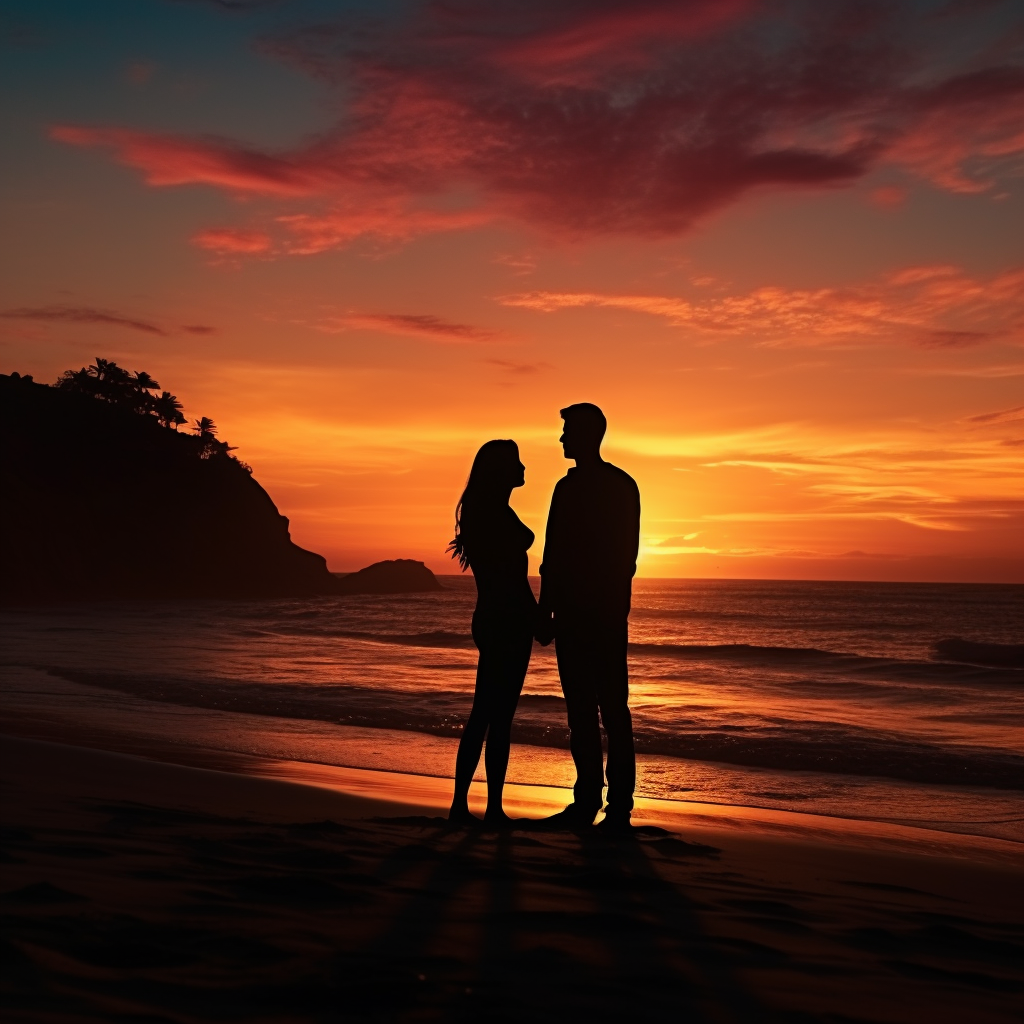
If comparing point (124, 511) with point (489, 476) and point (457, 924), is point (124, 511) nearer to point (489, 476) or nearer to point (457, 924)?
point (489, 476)

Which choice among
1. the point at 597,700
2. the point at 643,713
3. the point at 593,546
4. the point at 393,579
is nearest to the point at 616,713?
the point at 597,700

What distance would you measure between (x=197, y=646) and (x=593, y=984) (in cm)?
2385

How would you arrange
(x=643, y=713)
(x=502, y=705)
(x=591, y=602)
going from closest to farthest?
(x=502, y=705)
(x=591, y=602)
(x=643, y=713)

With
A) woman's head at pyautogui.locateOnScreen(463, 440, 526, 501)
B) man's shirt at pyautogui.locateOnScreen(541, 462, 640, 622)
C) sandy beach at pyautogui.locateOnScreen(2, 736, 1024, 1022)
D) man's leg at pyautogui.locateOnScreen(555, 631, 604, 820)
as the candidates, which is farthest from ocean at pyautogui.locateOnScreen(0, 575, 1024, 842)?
woman's head at pyautogui.locateOnScreen(463, 440, 526, 501)

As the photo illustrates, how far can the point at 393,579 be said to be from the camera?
11144 cm

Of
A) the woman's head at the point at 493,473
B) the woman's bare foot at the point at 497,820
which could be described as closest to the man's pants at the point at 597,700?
the woman's bare foot at the point at 497,820

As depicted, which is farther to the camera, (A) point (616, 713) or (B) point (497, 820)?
(A) point (616, 713)

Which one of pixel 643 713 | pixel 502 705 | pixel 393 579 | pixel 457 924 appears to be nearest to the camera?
pixel 457 924

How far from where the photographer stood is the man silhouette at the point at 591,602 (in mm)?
5695

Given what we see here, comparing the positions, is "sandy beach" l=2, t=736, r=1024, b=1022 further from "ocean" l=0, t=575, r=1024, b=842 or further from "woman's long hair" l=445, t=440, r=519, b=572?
"ocean" l=0, t=575, r=1024, b=842

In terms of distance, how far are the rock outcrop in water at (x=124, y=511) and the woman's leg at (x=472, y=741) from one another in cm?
6252

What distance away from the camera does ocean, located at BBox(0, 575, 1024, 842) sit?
9.11 metres

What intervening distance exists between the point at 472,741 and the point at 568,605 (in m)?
0.94

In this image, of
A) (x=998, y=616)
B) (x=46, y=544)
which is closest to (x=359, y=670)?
(x=46, y=544)
